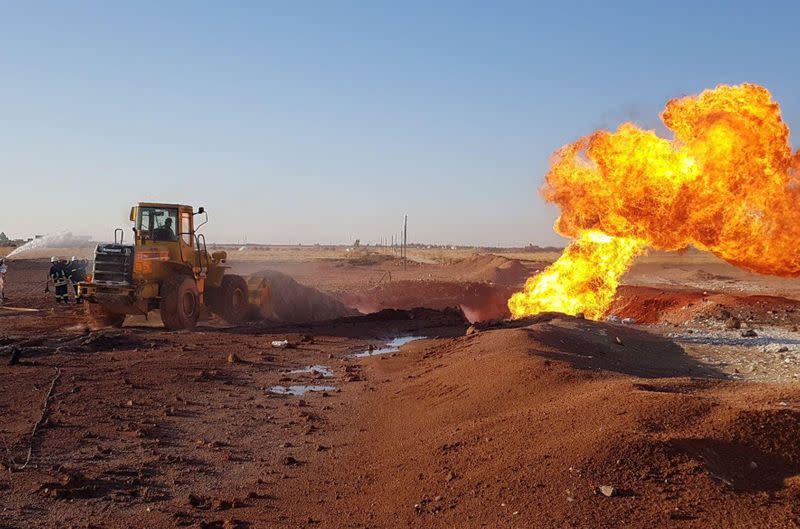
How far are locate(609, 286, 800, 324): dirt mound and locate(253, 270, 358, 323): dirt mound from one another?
12440 mm

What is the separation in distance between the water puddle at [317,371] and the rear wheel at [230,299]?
8.98 metres

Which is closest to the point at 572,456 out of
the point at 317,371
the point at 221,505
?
the point at 221,505

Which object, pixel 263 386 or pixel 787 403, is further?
pixel 263 386

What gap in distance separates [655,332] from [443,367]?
9728mm

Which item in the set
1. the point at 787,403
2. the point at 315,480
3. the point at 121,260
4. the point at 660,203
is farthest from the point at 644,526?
the point at 121,260

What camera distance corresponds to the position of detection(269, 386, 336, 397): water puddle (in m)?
13.3

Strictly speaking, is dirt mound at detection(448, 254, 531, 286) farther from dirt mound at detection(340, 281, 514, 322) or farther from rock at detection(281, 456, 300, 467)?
rock at detection(281, 456, 300, 467)

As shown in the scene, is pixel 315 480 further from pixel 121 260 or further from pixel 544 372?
pixel 121 260

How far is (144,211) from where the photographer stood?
2150 centimetres

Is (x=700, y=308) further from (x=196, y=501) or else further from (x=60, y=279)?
(x=60, y=279)

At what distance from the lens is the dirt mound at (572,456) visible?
21.4 feet

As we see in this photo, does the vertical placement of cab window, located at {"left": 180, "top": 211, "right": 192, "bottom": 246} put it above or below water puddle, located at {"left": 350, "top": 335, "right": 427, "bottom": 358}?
above

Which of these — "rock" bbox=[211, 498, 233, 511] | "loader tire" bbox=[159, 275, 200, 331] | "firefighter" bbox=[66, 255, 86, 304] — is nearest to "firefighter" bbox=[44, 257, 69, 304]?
"firefighter" bbox=[66, 255, 86, 304]

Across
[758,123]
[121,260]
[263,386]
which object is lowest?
[263,386]
